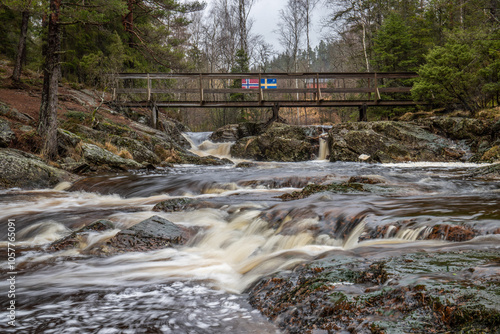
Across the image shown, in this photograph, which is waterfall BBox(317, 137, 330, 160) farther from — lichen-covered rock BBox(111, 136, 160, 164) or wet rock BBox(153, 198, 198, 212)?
wet rock BBox(153, 198, 198, 212)

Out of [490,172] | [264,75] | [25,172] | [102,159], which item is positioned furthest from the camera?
[264,75]

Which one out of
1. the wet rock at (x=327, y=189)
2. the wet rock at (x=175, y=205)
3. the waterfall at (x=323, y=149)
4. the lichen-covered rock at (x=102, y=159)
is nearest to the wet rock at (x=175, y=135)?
the lichen-covered rock at (x=102, y=159)

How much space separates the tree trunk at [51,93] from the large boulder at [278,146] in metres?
8.68

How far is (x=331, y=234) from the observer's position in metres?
4.06

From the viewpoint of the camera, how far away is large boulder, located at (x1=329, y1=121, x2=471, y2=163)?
526 inches

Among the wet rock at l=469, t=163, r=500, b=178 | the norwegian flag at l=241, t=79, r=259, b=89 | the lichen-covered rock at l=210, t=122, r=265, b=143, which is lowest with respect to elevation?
the wet rock at l=469, t=163, r=500, b=178

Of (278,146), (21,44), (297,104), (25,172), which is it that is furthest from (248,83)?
(25,172)

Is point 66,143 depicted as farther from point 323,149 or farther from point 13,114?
point 323,149

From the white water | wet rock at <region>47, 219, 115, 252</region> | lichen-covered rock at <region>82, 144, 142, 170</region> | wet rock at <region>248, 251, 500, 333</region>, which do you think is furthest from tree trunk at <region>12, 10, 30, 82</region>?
wet rock at <region>248, 251, 500, 333</region>

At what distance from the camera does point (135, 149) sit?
13.1m

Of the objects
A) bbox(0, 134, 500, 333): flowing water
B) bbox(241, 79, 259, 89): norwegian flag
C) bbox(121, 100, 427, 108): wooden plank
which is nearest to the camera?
bbox(0, 134, 500, 333): flowing water

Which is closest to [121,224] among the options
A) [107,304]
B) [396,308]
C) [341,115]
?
[107,304]

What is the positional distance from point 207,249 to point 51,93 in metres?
8.09

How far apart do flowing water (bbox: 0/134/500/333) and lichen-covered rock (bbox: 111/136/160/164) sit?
5955mm
